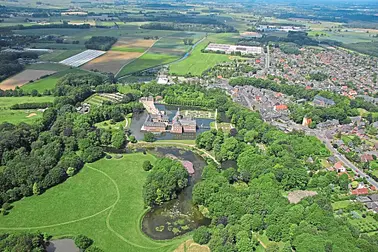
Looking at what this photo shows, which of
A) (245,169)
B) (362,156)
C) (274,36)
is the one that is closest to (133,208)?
(245,169)

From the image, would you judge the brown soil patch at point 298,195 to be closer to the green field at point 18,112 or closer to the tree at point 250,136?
the tree at point 250,136

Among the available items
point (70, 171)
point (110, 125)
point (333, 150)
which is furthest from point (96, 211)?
point (333, 150)

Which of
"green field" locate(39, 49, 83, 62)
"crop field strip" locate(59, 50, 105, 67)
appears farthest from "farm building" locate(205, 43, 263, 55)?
"green field" locate(39, 49, 83, 62)

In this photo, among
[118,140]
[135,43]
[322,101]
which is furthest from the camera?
[135,43]

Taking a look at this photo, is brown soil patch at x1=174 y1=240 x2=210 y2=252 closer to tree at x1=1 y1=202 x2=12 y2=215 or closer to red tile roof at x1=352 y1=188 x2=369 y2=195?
tree at x1=1 y1=202 x2=12 y2=215

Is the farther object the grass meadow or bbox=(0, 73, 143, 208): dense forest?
the grass meadow

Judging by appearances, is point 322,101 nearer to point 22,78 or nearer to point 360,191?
point 360,191

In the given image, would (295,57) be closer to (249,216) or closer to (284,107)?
(284,107)
